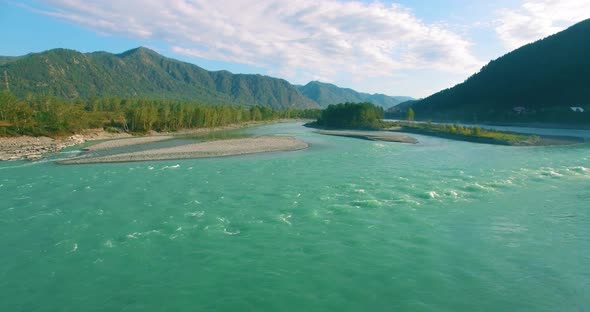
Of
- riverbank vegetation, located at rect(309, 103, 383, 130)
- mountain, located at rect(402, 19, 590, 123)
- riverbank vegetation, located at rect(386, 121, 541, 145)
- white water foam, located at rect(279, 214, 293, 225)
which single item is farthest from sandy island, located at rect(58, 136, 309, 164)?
mountain, located at rect(402, 19, 590, 123)

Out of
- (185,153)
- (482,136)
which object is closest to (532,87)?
(482,136)

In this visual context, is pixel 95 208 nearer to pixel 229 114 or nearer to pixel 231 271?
pixel 231 271

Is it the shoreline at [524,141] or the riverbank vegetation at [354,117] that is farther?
the riverbank vegetation at [354,117]

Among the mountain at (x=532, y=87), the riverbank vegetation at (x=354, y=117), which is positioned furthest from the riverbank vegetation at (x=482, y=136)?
the mountain at (x=532, y=87)

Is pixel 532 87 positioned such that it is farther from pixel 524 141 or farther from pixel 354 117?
pixel 524 141

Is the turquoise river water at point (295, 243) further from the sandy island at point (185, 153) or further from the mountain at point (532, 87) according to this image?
the mountain at point (532, 87)
